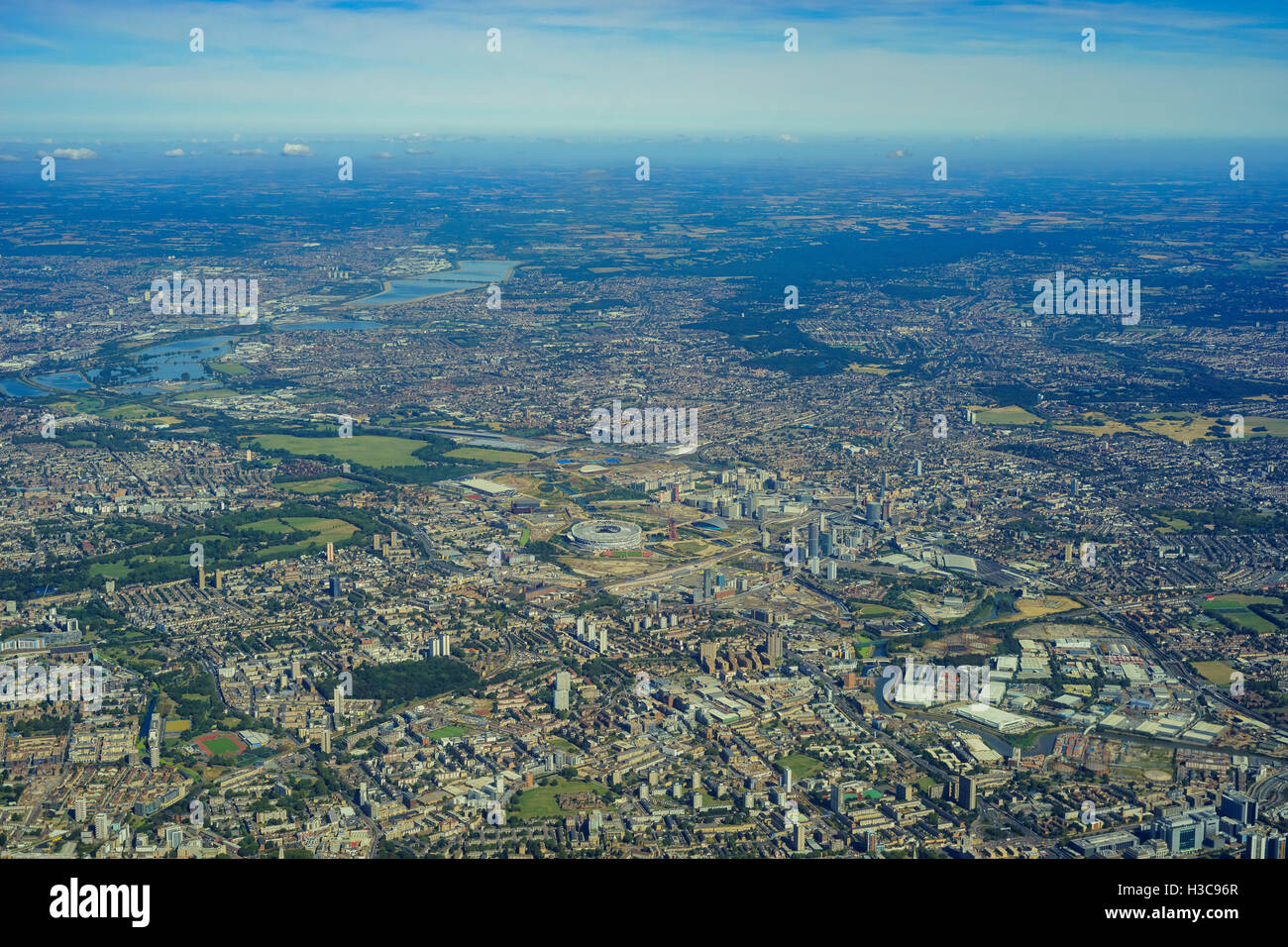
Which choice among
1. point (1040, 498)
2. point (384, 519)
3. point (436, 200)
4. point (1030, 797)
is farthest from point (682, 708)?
point (436, 200)

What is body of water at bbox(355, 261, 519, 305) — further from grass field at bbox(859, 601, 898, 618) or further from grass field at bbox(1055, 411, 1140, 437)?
grass field at bbox(859, 601, 898, 618)

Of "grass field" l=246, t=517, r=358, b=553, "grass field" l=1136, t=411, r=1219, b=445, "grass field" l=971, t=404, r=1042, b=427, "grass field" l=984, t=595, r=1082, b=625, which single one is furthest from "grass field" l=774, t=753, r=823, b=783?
"grass field" l=971, t=404, r=1042, b=427

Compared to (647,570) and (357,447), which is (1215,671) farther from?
(357,447)

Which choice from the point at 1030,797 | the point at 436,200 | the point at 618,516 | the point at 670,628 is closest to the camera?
the point at 1030,797

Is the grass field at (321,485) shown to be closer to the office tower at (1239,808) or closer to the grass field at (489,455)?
the grass field at (489,455)

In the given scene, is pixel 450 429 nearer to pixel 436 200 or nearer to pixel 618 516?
pixel 618 516

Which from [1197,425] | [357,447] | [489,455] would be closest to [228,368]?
[357,447]
